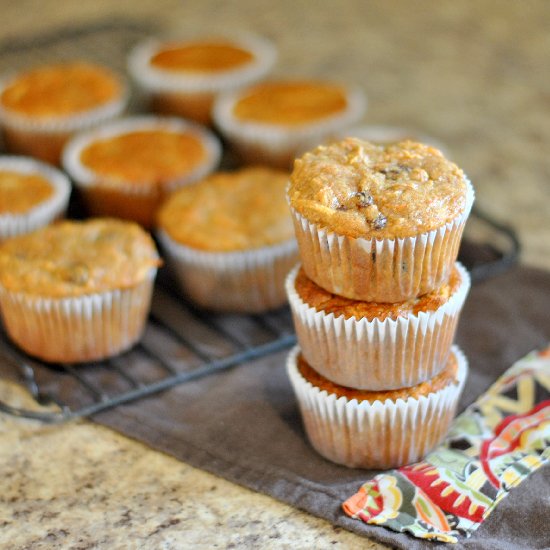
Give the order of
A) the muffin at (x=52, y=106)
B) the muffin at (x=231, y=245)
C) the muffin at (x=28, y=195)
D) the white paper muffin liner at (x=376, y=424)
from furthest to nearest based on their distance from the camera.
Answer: the muffin at (x=52, y=106)
the muffin at (x=28, y=195)
the muffin at (x=231, y=245)
the white paper muffin liner at (x=376, y=424)

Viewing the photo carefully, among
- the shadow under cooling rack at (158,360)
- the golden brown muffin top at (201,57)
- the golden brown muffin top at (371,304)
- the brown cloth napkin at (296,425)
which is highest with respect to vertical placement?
the golden brown muffin top at (371,304)

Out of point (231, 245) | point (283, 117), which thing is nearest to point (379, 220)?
point (231, 245)

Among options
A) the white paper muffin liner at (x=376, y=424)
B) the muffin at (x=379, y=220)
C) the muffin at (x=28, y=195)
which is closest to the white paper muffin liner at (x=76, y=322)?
the muffin at (x=28, y=195)

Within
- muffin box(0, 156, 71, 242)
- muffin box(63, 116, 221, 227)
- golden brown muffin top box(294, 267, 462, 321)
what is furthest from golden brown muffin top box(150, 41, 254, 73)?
golden brown muffin top box(294, 267, 462, 321)

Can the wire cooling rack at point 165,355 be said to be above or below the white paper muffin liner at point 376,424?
below

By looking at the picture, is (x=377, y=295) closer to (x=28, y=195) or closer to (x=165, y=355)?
(x=165, y=355)

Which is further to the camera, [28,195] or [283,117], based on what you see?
[283,117]

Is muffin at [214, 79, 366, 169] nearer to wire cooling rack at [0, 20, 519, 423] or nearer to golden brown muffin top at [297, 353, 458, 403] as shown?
wire cooling rack at [0, 20, 519, 423]

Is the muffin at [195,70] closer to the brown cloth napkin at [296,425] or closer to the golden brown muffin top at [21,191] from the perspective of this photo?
the golden brown muffin top at [21,191]
